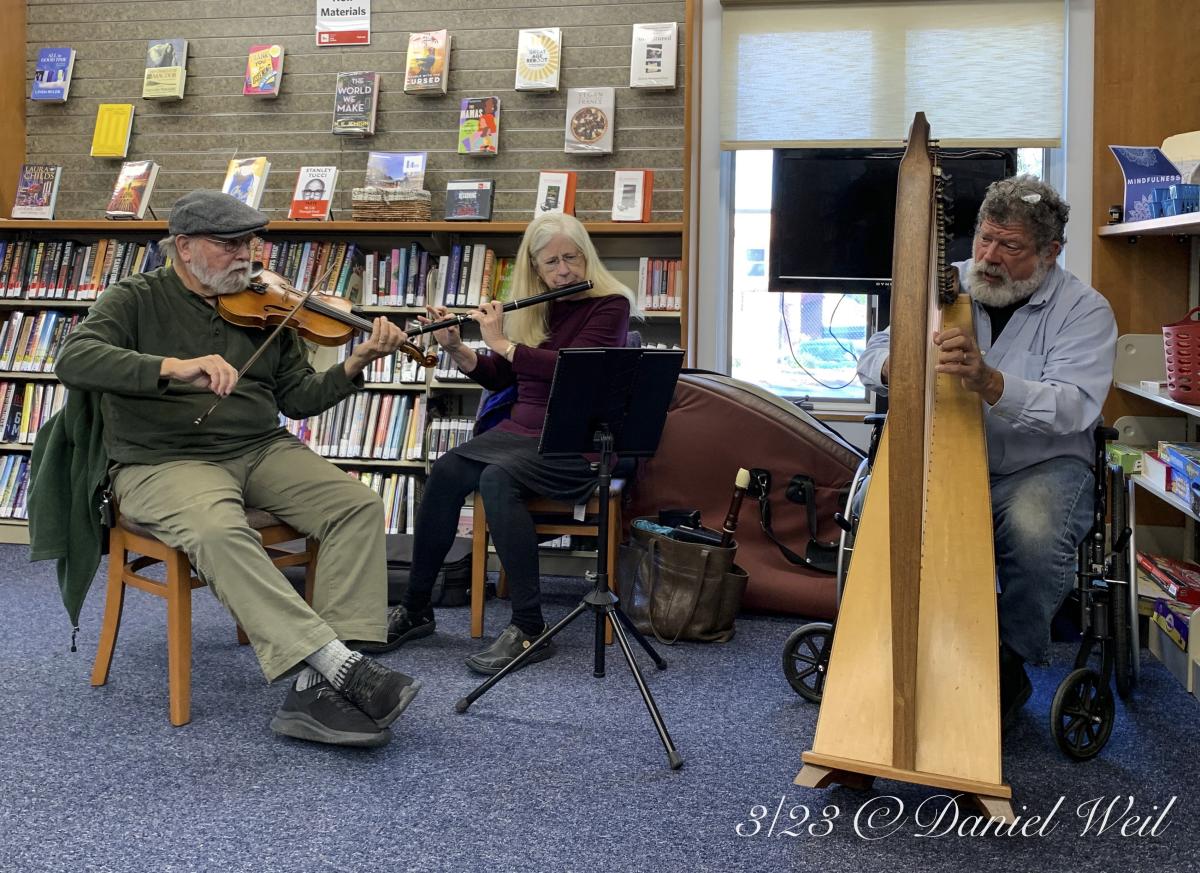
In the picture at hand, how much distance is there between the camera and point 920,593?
1.78 m

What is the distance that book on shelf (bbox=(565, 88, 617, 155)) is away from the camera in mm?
4086

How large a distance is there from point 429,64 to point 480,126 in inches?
12.3

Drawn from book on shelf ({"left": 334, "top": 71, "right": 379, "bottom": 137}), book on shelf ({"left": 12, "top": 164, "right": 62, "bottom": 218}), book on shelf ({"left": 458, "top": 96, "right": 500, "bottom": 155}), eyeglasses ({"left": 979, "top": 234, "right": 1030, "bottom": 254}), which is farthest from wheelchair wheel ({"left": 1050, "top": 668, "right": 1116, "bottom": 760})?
book on shelf ({"left": 12, "top": 164, "right": 62, "bottom": 218})

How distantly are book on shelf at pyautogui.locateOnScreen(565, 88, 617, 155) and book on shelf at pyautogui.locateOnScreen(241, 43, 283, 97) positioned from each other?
1195 mm

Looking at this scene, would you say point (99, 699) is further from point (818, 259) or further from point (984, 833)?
point (818, 259)

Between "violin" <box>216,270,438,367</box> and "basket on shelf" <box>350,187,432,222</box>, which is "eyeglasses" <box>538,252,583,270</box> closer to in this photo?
"violin" <box>216,270,438,367</box>

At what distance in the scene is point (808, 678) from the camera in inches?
106

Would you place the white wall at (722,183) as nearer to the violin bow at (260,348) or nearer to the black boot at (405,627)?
the black boot at (405,627)

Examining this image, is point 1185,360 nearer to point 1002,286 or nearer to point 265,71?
point 1002,286

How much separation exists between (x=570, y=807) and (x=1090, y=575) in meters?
1.22

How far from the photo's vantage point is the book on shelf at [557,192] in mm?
4012

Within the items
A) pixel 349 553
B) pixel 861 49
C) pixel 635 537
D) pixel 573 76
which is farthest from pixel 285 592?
pixel 861 49

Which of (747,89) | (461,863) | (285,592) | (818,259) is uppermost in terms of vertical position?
(747,89)

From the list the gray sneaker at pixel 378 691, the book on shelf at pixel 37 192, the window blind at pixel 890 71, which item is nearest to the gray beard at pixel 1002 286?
the gray sneaker at pixel 378 691
